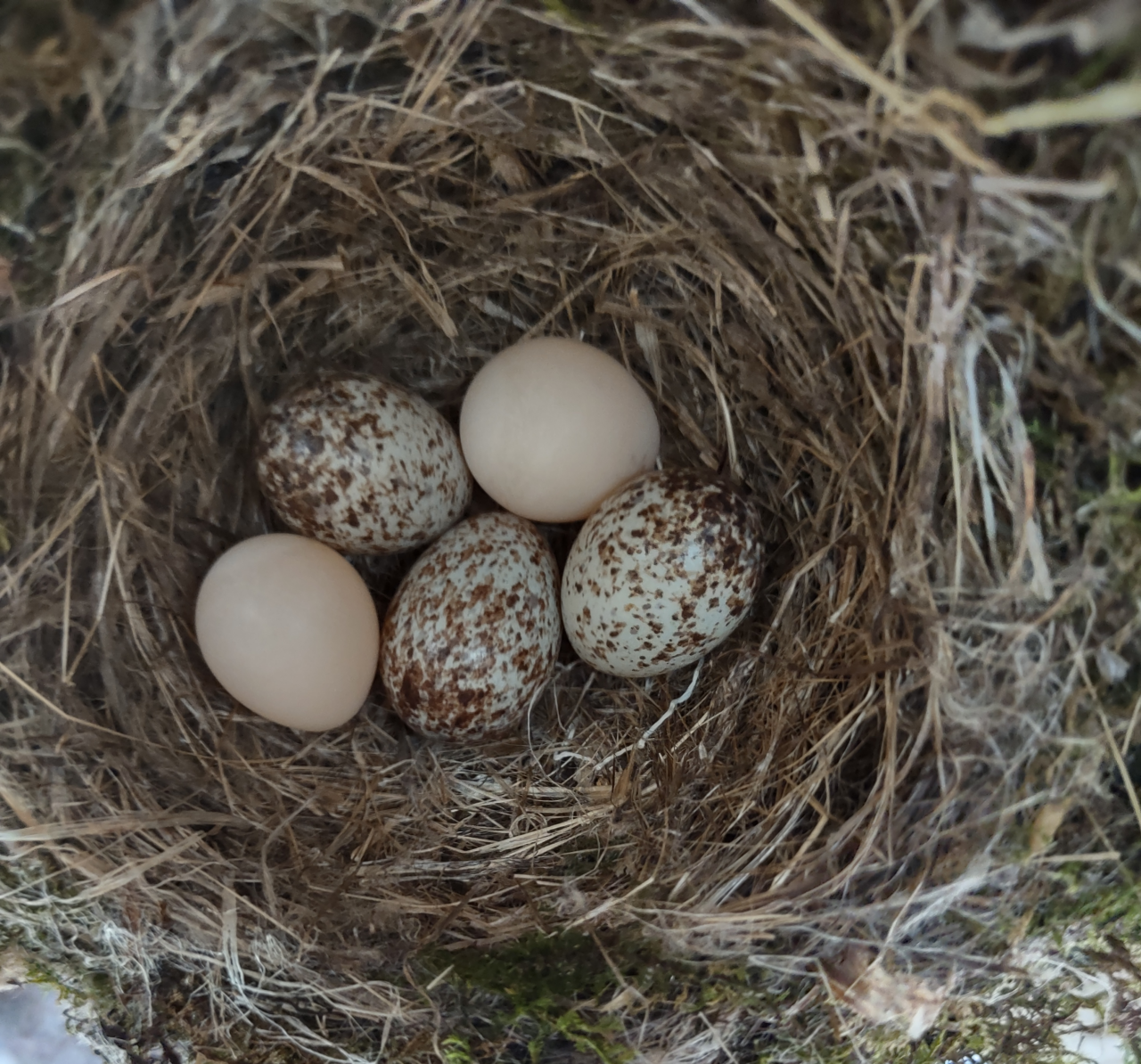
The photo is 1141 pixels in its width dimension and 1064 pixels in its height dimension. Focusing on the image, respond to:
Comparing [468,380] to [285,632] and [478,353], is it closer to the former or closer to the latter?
[478,353]

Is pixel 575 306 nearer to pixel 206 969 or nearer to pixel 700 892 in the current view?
pixel 700 892

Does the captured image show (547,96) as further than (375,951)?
Yes

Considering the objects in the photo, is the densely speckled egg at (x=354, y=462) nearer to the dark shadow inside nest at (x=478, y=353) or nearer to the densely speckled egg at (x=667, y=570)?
the dark shadow inside nest at (x=478, y=353)

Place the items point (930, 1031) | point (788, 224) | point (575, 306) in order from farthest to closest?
point (575, 306) → point (788, 224) → point (930, 1031)

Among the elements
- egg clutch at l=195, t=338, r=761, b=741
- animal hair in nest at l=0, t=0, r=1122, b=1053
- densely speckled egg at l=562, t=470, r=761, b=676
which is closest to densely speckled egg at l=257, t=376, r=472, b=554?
egg clutch at l=195, t=338, r=761, b=741

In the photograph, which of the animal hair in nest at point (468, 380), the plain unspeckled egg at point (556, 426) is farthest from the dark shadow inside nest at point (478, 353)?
the plain unspeckled egg at point (556, 426)

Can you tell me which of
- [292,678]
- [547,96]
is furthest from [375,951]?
[547,96]

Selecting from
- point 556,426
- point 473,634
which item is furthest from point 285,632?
point 556,426

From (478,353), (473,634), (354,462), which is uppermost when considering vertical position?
(478,353)
